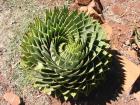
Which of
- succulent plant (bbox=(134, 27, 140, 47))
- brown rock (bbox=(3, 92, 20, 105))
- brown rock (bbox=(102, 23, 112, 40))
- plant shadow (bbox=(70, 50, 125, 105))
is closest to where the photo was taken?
brown rock (bbox=(3, 92, 20, 105))

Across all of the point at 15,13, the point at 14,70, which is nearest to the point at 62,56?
the point at 14,70

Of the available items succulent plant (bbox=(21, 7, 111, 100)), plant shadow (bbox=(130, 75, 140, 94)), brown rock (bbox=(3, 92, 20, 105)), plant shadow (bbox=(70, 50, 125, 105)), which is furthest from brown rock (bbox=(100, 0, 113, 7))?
brown rock (bbox=(3, 92, 20, 105))

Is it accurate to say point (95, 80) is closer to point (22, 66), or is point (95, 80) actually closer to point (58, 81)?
point (58, 81)

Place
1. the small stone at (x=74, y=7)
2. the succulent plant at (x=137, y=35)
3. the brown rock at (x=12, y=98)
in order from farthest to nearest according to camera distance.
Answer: the small stone at (x=74, y=7)
the succulent plant at (x=137, y=35)
the brown rock at (x=12, y=98)

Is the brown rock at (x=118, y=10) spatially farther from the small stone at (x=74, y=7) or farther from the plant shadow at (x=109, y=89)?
the plant shadow at (x=109, y=89)

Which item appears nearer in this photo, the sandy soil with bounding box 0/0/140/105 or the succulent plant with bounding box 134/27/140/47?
the sandy soil with bounding box 0/0/140/105

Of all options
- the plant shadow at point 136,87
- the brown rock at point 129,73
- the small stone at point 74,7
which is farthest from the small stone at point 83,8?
the plant shadow at point 136,87

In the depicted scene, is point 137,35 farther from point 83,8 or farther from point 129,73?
point 83,8

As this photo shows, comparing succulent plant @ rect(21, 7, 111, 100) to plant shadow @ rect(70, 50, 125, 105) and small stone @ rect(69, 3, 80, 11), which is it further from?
small stone @ rect(69, 3, 80, 11)
